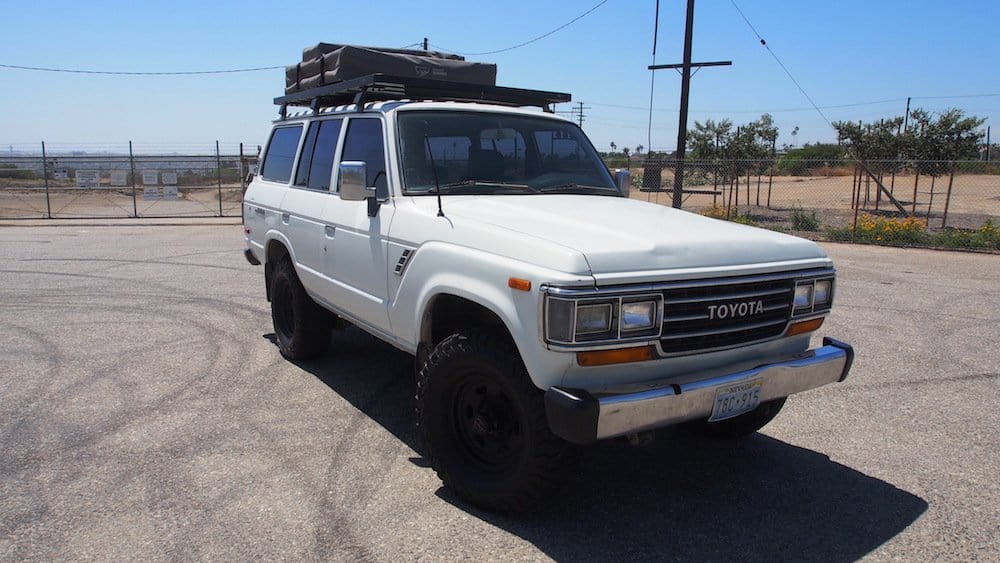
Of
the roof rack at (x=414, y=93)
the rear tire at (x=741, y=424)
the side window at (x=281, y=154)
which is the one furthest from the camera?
the side window at (x=281, y=154)

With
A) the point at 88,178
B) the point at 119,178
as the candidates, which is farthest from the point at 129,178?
the point at 119,178

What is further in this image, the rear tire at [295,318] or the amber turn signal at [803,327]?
the rear tire at [295,318]

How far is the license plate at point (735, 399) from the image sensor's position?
3.37 m

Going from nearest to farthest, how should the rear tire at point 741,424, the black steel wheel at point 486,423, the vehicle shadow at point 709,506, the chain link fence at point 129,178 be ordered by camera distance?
the vehicle shadow at point 709,506 < the black steel wheel at point 486,423 < the rear tire at point 741,424 < the chain link fence at point 129,178

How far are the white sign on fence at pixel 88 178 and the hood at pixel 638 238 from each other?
21208 millimetres

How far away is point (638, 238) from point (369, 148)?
7.22 feet

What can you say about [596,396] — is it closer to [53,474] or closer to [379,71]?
[53,474]

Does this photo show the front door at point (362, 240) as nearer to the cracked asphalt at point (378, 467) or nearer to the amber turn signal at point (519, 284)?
the cracked asphalt at point (378, 467)

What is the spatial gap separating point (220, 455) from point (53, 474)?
0.85m

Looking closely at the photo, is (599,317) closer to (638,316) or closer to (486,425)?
(638,316)

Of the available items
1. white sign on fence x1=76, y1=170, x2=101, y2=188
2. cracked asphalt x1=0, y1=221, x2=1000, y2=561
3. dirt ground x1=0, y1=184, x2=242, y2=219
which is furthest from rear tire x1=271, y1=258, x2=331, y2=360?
white sign on fence x1=76, y1=170, x2=101, y2=188

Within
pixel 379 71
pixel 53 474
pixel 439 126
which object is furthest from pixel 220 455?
pixel 379 71

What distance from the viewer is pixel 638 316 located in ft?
10.6

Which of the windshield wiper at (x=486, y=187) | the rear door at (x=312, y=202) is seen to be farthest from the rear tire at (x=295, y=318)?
the windshield wiper at (x=486, y=187)
